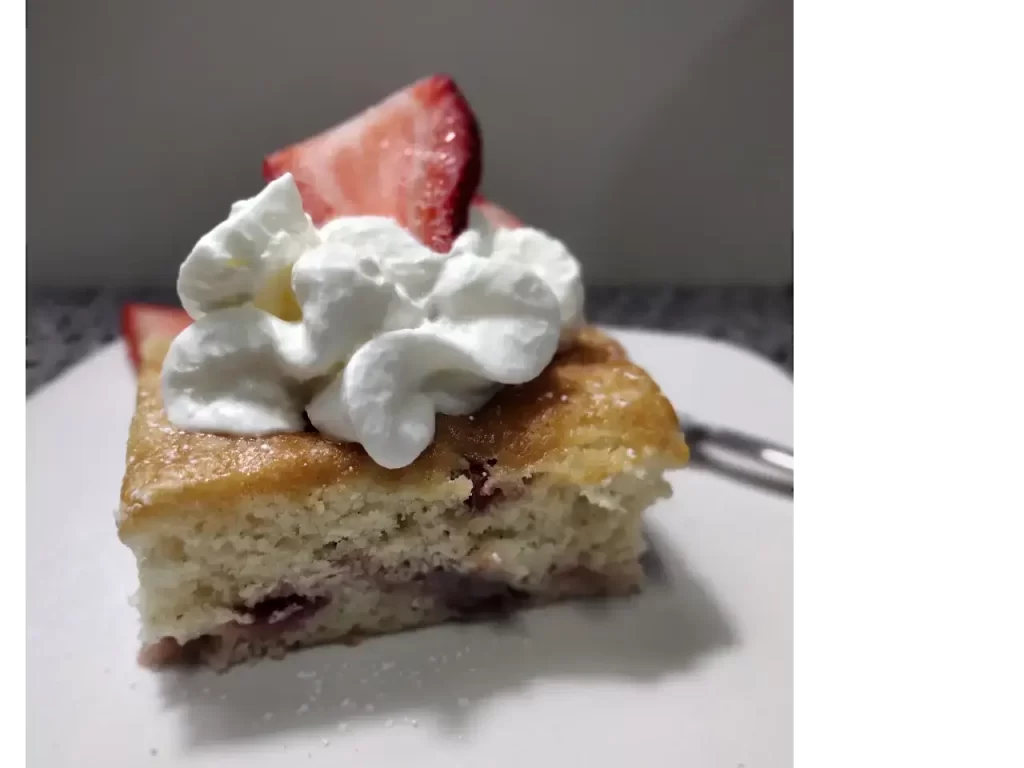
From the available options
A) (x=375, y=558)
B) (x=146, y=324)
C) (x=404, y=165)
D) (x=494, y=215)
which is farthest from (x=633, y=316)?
(x=375, y=558)

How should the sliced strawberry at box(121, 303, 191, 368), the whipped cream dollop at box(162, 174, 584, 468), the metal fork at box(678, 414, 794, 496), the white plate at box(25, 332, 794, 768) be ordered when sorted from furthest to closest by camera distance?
the sliced strawberry at box(121, 303, 191, 368)
the metal fork at box(678, 414, 794, 496)
the whipped cream dollop at box(162, 174, 584, 468)
the white plate at box(25, 332, 794, 768)

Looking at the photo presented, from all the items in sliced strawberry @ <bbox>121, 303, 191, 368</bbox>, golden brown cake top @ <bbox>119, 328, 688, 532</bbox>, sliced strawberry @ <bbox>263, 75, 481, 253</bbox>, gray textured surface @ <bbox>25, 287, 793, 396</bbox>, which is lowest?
gray textured surface @ <bbox>25, 287, 793, 396</bbox>

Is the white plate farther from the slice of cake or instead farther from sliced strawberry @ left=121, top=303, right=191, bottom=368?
sliced strawberry @ left=121, top=303, right=191, bottom=368

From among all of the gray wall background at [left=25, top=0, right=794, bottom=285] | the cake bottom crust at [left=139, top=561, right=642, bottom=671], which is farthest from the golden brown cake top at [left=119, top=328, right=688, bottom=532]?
the gray wall background at [left=25, top=0, right=794, bottom=285]

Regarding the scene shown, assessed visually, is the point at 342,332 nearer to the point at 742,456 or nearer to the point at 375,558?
the point at 375,558

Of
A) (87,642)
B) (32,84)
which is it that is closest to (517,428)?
(87,642)

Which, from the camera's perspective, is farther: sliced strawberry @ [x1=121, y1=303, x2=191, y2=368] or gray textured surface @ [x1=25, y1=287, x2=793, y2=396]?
gray textured surface @ [x1=25, y1=287, x2=793, y2=396]

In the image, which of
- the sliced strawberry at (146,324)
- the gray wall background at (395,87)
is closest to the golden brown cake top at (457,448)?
the sliced strawberry at (146,324)
